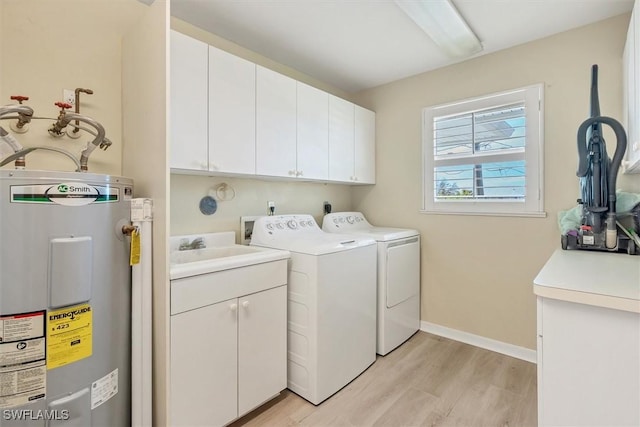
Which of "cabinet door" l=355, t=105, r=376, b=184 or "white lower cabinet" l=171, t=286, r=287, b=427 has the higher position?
"cabinet door" l=355, t=105, r=376, b=184

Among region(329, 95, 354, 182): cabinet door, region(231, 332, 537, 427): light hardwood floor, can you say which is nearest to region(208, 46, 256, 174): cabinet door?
region(329, 95, 354, 182): cabinet door

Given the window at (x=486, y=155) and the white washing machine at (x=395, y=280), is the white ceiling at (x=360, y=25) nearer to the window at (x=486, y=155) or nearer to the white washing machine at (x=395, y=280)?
the window at (x=486, y=155)

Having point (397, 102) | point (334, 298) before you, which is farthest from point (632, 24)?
point (334, 298)

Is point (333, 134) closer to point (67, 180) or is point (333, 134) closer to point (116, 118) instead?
point (116, 118)

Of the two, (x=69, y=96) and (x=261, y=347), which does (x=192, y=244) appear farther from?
(x=69, y=96)

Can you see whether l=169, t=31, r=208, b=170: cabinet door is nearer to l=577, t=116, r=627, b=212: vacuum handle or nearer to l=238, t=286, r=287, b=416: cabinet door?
l=238, t=286, r=287, b=416: cabinet door

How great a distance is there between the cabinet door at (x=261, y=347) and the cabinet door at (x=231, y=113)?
0.82 m

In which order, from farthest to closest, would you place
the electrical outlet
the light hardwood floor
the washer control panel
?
the washer control panel → the light hardwood floor → the electrical outlet

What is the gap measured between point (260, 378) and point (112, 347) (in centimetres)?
77

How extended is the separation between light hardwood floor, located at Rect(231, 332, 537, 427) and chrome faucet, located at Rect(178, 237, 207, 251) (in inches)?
41.4

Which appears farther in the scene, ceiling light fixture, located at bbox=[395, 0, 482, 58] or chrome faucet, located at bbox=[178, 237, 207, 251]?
chrome faucet, located at bbox=[178, 237, 207, 251]

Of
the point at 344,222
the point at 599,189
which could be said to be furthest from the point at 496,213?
the point at 344,222

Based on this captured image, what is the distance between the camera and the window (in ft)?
7.42

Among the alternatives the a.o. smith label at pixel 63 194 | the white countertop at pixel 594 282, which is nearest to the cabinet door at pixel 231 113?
the a.o. smith label at pixel 63 194
